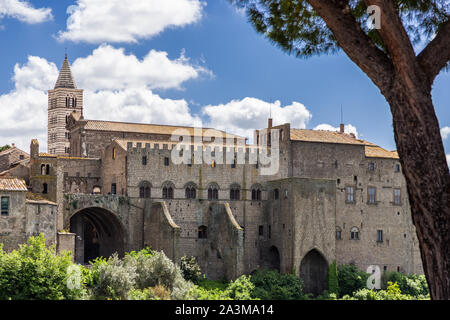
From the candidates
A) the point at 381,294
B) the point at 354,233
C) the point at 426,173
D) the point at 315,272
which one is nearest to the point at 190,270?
the point at 315,272

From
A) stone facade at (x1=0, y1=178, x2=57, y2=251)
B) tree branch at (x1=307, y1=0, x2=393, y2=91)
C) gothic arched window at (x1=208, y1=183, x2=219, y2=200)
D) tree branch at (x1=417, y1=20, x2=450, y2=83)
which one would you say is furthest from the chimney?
tree branch at (x1=417, y1=20, x2=450, y2=83)

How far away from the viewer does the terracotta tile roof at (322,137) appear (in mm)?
50656

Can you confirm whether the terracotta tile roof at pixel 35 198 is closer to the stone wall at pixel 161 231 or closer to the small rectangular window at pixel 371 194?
the stone wall at pixel 161 231

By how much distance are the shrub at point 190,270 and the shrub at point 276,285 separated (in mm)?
3703

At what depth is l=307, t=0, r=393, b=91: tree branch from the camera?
1164 cm

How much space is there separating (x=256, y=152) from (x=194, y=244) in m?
7.95

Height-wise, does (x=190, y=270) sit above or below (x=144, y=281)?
above

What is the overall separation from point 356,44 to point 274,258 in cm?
3720

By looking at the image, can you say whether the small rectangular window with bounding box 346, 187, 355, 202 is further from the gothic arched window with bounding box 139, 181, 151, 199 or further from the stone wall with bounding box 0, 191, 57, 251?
the stone wall with bounding box 0, 191, 57, 251

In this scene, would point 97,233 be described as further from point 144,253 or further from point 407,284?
point 407,284

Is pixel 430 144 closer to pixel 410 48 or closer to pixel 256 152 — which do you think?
pixel 410 48

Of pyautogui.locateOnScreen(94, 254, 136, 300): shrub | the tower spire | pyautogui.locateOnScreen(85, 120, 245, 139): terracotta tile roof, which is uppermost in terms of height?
the tower spire

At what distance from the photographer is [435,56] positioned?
11.6 m

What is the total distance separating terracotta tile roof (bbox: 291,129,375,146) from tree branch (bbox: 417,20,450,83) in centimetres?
3804
